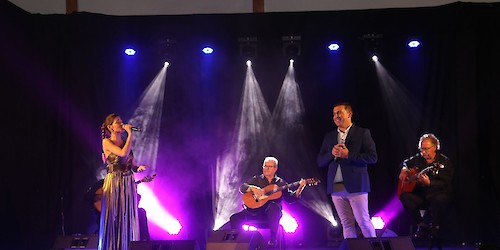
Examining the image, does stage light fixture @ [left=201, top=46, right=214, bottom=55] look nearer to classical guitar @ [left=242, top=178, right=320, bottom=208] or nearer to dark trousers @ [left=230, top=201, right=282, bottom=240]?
classical guitar @ [left=242, top=178, right=320, bottom=208]

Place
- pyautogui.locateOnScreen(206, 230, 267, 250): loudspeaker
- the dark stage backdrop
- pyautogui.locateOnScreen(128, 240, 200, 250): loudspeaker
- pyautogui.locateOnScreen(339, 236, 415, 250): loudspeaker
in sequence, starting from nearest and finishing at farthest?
pyautogui.locateOnScreen(339, 236, 415, 250): loudspeaker → pyautogui.locateOnScreen(128, 240, 200, 250): loudspeaker → pyautogui.locateOnScreen(206, 230, 267, 250): loudspeaker → the dark stage backdrop

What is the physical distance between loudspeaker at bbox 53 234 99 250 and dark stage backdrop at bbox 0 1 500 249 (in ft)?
3.65

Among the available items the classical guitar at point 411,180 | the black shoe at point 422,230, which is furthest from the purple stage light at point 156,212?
the black shoe at point 422,230

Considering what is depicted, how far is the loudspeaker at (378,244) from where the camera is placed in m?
4.73

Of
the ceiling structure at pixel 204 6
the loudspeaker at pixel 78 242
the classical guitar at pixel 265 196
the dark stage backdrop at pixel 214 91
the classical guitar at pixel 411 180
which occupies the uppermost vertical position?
the ceiling structure at pixel 204 6

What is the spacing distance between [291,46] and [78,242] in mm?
3974

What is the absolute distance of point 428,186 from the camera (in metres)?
6.36

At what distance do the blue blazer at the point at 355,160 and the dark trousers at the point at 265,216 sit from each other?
2.52 feet

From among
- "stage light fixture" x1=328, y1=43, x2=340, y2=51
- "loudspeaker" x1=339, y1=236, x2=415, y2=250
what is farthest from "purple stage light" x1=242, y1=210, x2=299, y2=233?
"loudspeaker" x1=339, y1=236, x2=415, y2=250

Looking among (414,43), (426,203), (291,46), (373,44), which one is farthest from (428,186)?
(291,46)

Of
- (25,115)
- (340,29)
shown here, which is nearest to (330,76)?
(340,29)

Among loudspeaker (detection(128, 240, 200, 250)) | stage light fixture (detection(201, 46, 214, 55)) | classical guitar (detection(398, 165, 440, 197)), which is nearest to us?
loudspeaker (detection(128, 240, 200, 250))

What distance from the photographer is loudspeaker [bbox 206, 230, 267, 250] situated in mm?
5258

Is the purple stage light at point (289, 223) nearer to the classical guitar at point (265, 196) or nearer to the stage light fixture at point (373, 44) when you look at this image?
the classical guitar at point (265, 196)
